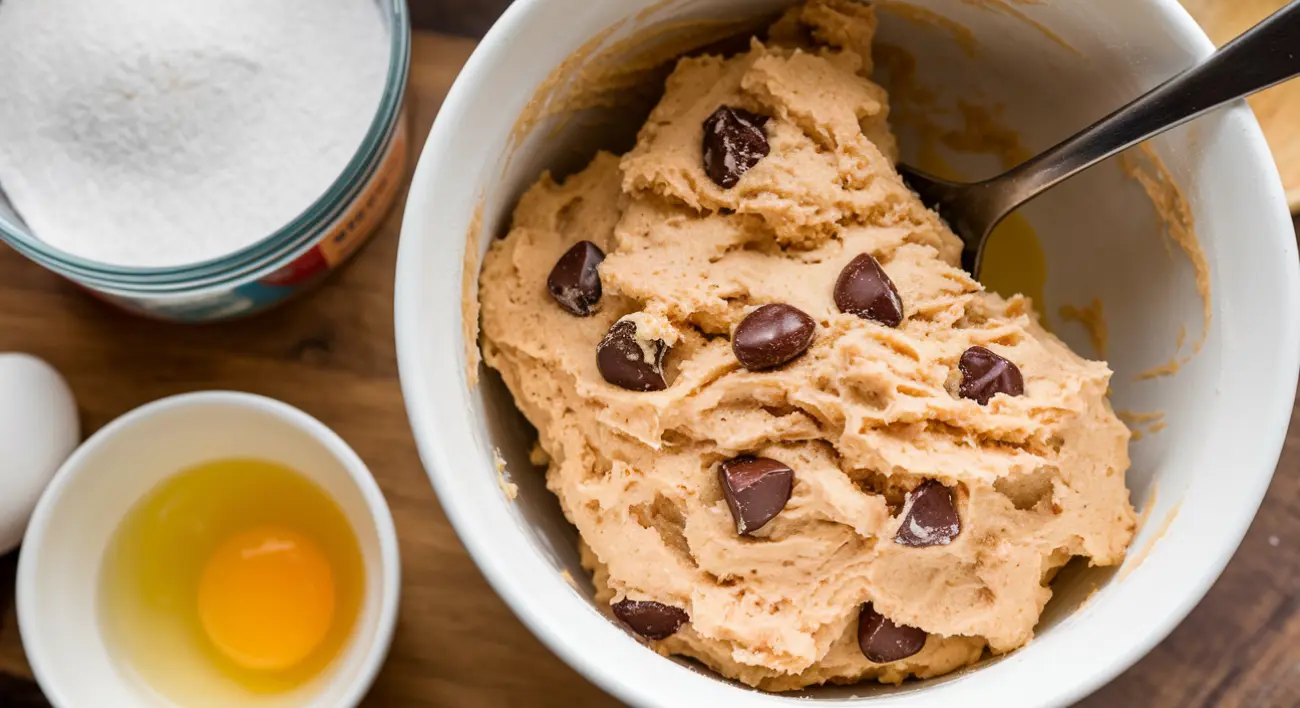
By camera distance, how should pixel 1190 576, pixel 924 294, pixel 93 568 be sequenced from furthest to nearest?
1. pixel 93 568
2. pixel 924 294
3. pixel 1190 576

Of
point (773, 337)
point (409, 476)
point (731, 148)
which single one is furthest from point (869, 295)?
point (409, 476)

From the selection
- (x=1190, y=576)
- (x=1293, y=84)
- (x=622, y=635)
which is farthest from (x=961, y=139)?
(x=622, y=635)

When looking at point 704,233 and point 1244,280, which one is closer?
point 1244,280

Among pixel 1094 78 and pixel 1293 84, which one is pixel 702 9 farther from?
pixel 1293 84

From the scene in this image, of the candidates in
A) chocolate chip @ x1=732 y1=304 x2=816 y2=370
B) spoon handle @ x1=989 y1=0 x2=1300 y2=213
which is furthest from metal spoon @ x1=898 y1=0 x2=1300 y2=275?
chocolate chip @ x1=732 y1=304 x2=816 y2=370

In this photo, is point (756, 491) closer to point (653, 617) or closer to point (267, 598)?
point (653, 617)

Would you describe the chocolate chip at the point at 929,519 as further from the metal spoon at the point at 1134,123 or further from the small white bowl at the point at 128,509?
the small white bowl at the point at 128,509

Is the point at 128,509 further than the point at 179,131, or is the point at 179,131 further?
the point at 128,509
